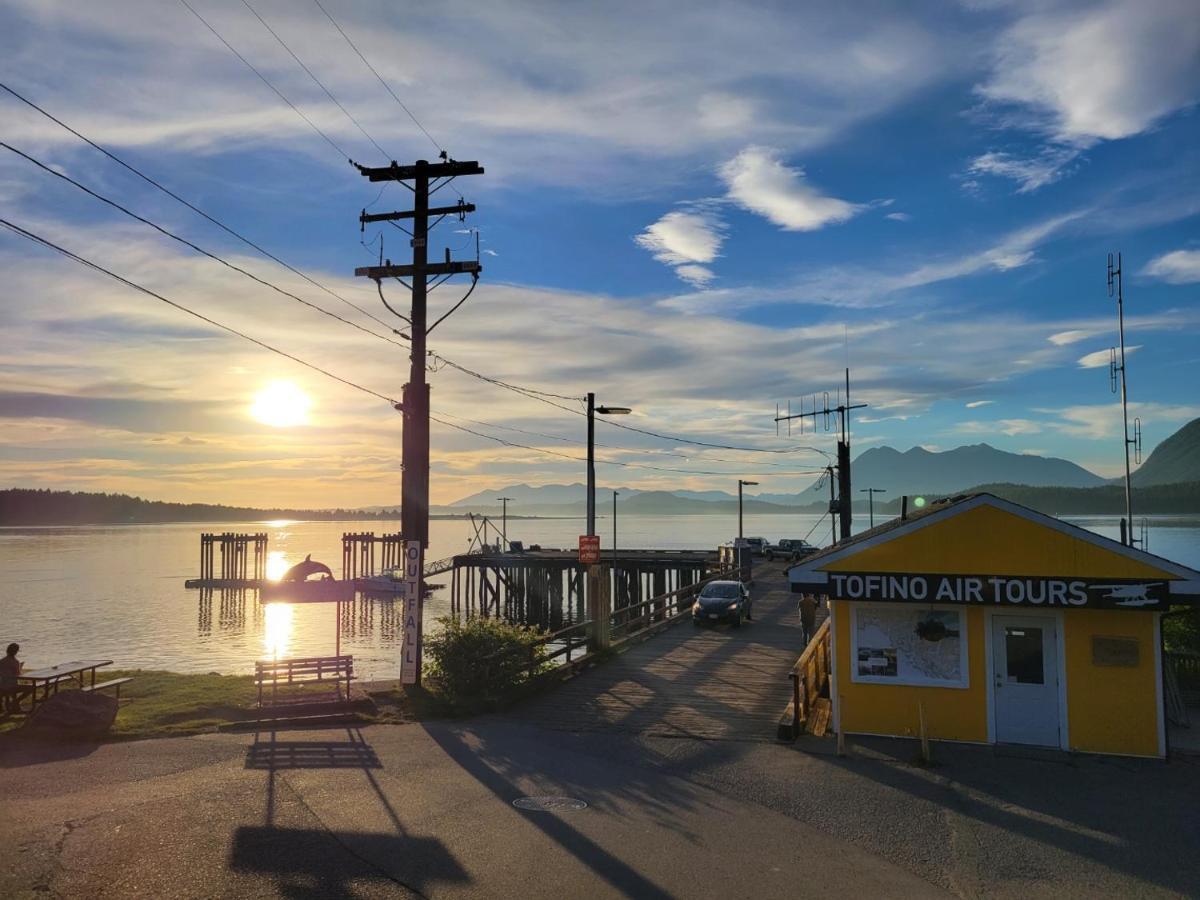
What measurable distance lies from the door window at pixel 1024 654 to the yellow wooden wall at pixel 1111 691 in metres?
0.44

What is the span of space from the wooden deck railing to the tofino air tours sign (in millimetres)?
1965

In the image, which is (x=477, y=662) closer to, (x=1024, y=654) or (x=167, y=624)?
(x=1024, y=654)

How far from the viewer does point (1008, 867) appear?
9539mm

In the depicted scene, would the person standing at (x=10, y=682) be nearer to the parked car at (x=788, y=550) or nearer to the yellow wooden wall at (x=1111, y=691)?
the yellow wooden wall at (x=1111, y=691)

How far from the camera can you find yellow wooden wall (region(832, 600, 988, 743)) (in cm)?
1484

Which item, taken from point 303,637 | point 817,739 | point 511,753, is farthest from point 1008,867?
point 303,637

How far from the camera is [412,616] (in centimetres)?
1920

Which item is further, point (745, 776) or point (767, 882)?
point (745, 776)

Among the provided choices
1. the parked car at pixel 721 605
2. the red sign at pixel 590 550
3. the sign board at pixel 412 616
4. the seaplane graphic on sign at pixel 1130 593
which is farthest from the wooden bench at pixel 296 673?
the parked car at pixel 721 605

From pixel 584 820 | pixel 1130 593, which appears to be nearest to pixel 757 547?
pixel 1130 593

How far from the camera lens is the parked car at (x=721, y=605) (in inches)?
1198

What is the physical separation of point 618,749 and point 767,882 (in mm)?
5835

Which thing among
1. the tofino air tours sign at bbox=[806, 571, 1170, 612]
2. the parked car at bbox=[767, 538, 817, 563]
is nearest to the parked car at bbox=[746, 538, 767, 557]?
the parked car at bbox=[767, 538, 817, 563]

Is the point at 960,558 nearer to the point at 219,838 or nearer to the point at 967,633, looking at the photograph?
the point at 967,633
